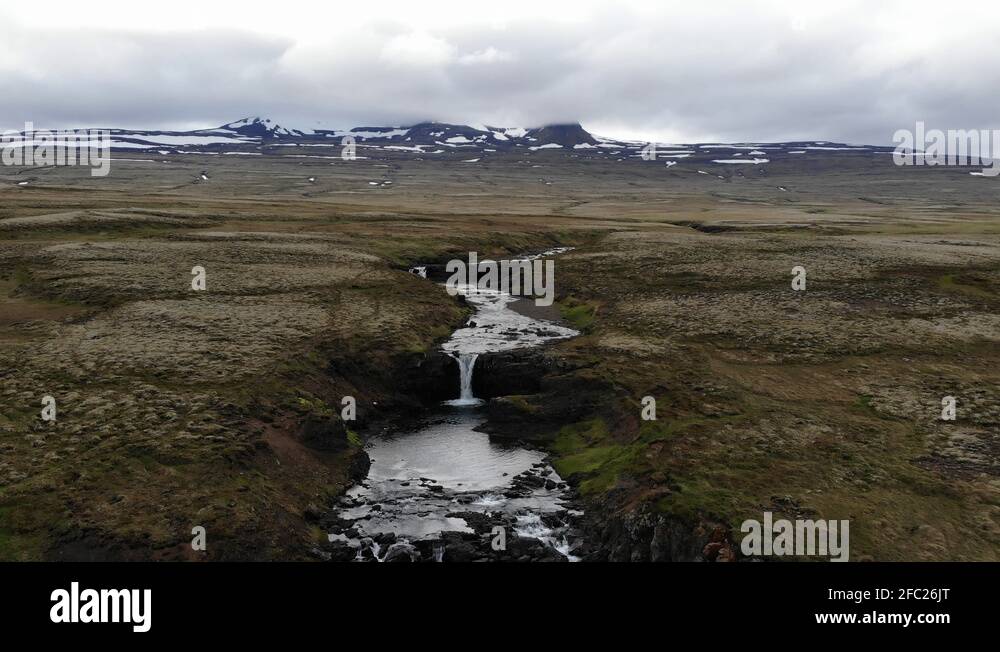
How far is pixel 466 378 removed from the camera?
4666 cm

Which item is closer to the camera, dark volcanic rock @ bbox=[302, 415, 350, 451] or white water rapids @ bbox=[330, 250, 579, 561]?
white water rapids @ bbox=[330, 250, 579, 561]

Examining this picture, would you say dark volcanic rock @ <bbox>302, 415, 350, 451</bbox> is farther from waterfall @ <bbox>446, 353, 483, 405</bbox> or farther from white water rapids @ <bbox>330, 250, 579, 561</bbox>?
waterfall @ <bbox>446, 353, 483, 405</bbox>

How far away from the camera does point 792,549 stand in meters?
23.1

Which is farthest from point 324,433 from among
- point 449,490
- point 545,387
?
point 545,387

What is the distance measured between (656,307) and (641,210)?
128578 mm

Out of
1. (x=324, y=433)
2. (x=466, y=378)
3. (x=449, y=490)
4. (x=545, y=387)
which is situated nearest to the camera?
(x=449, y=490)

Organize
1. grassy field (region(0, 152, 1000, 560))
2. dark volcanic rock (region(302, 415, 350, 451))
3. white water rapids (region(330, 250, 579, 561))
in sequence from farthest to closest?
dark volcanic rock (region(302, 415, 350, 451)) < white water rapids (region(330, 250, 579, 561)) < grassy field (region(0, 152, 1000, 560))

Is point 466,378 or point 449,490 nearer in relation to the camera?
point 449,490

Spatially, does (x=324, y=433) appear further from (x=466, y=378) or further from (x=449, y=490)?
(x=466, y=378)

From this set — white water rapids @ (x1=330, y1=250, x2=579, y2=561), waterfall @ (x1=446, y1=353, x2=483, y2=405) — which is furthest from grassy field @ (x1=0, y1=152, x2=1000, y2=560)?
waterfall @ (x1=446, y1=353, x2=483, y2=405)

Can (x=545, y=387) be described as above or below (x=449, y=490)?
above

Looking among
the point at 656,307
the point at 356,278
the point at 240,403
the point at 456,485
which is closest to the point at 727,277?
the point at 656,307

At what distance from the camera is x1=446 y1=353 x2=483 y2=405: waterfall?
45844 mm
